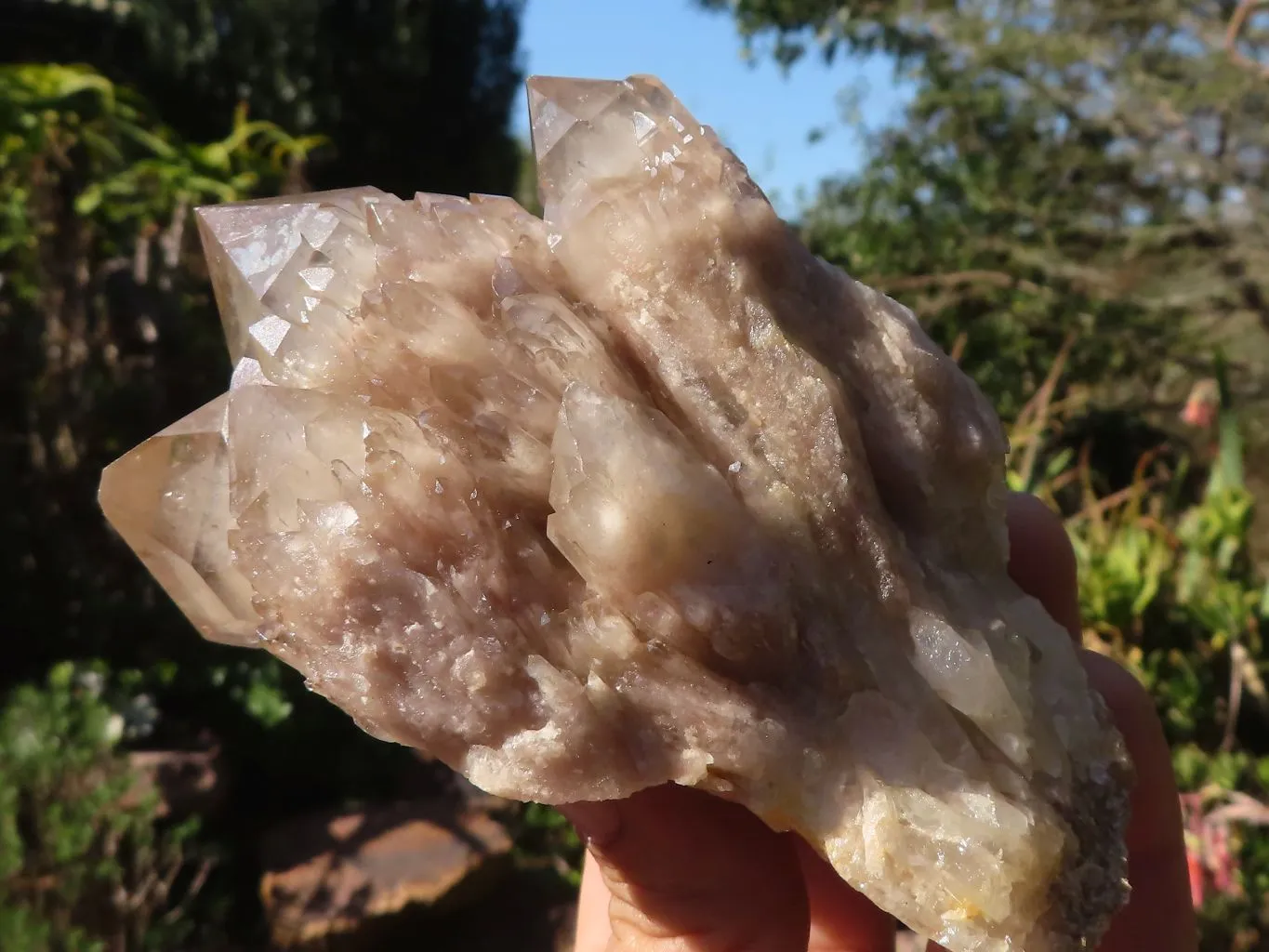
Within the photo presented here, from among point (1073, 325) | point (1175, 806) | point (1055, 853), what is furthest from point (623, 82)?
point (1073, 325)

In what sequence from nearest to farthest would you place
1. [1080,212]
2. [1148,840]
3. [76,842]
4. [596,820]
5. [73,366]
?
[596,820] < [1148,840] < [76,842] < [73,366] < [1080,212]

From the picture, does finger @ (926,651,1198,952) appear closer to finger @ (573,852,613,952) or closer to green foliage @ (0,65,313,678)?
finger @ (573,852,613,952)

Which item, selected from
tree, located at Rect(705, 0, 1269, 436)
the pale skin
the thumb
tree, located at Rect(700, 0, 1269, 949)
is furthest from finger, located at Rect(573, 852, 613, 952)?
tree, located at Rect(705, 0, 1269, 436)

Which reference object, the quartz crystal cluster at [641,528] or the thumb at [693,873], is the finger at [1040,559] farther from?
the thumb at [693,873]

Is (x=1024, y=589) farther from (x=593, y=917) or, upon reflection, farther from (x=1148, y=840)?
(x=593, y=917)

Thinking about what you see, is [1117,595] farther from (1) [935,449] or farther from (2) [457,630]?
(2) [457,630]

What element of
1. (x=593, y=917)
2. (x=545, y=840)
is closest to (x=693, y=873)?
(x=593, y=917)

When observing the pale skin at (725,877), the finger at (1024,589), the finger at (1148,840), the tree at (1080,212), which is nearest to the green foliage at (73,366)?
the pale skin at (725,877)
